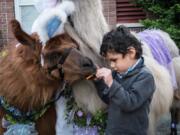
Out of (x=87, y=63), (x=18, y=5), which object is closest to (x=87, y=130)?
(x=87, y=63)

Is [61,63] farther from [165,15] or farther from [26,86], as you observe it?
[165,15]

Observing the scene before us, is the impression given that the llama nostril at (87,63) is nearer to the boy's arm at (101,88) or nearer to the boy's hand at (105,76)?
the boy's hand at (105,76)

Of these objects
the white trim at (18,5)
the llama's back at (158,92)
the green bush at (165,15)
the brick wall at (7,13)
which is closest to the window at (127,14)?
the brick wall at (7,13)

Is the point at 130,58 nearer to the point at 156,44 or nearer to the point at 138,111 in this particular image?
the point at 138,111

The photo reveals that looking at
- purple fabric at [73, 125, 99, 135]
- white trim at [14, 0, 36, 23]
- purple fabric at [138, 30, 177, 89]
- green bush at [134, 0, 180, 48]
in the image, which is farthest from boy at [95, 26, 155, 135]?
white trim at [14, 0, 36, 23]

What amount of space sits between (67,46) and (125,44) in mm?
317

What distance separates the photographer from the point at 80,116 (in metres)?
2.53

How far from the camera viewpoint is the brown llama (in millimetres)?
2388

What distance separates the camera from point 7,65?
2.61 metres

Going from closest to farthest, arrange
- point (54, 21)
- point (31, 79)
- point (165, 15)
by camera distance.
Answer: point (54, 21), point (31, 79), point (165, 15)

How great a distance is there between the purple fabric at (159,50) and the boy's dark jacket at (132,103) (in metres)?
0.79

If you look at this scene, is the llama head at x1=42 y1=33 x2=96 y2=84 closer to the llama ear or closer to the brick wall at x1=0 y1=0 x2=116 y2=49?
the llama ear

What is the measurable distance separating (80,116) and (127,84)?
0.34 metres

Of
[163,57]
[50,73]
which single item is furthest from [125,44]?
[163,57]
